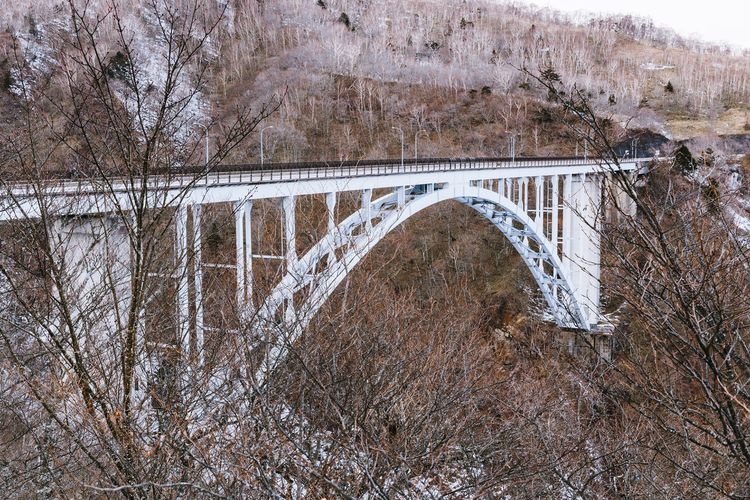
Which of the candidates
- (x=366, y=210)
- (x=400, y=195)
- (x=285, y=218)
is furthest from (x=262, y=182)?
(x=400, y=195)

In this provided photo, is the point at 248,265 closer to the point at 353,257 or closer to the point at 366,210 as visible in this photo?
the point at 353,257

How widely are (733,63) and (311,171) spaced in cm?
7685

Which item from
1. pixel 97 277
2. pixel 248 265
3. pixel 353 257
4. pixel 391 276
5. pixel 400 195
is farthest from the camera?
pixel 400 195

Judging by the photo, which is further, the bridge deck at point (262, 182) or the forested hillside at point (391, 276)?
the bridge deck at point (262, 182)

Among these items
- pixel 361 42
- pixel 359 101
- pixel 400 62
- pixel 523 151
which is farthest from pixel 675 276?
pixel 361 42

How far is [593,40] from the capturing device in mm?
78375

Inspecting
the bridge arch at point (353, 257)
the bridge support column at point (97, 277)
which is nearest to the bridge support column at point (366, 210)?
the bridge arch at point (353, 257)

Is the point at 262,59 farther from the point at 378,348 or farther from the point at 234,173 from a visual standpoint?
the point at 378,348

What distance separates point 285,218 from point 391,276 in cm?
216

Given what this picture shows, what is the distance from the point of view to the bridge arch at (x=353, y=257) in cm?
677

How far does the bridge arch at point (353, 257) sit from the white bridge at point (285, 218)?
0.11 feet

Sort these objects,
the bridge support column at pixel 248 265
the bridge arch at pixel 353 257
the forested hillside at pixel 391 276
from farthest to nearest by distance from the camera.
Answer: the bridge support column at pixel 248 265
the bridge arch at pixel 353 257
the forested hillside at pixel 391 276

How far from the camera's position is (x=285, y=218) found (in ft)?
36.6

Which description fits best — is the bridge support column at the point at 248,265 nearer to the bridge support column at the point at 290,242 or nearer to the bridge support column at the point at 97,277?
the bridge support column at the point at 290,242
